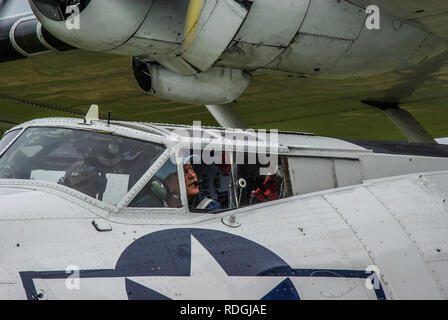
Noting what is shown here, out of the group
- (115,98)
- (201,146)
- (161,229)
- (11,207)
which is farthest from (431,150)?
(115,98)

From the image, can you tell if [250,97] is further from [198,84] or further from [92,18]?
[92,18]

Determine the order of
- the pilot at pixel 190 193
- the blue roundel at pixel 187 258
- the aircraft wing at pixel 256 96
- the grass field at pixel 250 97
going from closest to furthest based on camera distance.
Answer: the blue roundel at pixel 187 258 → the pilot at pixel 190 193 → the aircraft wing at pixel 256 96 → the grass field at pixel 250 97

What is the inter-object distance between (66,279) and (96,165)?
50.3 inches

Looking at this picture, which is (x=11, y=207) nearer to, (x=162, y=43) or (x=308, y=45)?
(x=162, y=43)

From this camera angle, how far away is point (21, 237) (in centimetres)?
504

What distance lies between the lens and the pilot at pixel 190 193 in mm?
6027

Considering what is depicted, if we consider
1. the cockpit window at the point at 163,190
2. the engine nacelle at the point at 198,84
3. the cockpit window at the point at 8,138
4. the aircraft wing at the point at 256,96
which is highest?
the aircraft wing at the point at 256,96

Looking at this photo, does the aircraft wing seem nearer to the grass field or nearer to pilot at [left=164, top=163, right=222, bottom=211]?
the grass field

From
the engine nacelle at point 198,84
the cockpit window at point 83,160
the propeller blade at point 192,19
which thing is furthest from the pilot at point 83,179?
the engine nacelle at point 198,84

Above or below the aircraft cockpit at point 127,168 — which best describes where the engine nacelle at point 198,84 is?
above

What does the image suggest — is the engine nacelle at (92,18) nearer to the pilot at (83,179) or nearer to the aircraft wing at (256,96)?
the pilot at (83,179)

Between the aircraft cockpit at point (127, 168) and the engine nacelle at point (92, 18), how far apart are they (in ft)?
4.88

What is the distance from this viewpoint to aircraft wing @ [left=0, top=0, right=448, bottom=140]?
12.5 m

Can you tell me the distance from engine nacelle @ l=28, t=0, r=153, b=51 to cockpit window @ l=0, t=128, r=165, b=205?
1.64 metres
